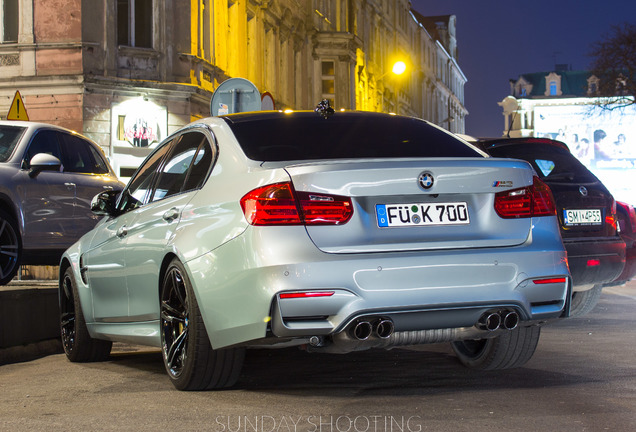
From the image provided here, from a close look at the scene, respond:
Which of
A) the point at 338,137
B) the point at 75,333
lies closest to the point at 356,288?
the point at 338,137

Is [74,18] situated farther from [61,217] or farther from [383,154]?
[383,154]

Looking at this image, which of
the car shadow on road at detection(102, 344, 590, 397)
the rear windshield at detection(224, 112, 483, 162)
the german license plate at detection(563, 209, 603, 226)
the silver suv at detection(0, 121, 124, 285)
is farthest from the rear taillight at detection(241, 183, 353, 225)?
the silver suv at detection(0, 121, 124, 285)

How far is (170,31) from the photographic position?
2788 centimetres

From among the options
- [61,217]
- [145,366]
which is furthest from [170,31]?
[145,366]

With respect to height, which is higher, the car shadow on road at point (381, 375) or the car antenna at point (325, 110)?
the car antenna at point (325, 110)

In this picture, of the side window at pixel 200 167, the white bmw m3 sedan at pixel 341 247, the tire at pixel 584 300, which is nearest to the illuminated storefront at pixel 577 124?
the tire at pixel 584 300

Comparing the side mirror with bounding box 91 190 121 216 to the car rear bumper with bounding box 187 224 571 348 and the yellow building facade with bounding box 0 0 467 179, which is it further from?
the yellow building facade with bounding box 0 0 467 179

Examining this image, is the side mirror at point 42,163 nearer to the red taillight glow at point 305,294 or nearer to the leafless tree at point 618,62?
the red taillight glow at point 305,294

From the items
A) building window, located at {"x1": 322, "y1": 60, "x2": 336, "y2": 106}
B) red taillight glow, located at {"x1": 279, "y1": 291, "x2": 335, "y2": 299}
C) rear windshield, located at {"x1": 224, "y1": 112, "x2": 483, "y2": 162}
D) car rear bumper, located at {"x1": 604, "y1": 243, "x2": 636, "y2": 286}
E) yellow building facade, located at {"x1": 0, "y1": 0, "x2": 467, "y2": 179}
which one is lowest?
car rear bumper, located at {"x1": 604, "y1": 243, "x2": 636, "y2": 286}

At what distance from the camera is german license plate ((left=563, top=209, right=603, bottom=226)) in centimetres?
980

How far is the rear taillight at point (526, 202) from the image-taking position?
18.7 ft

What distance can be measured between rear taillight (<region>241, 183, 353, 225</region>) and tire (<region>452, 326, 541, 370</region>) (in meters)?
1.67

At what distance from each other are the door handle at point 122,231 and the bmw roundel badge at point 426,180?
2.39 m

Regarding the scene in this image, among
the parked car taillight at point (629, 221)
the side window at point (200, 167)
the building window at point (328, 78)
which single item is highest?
the building window at point (328, 78)
